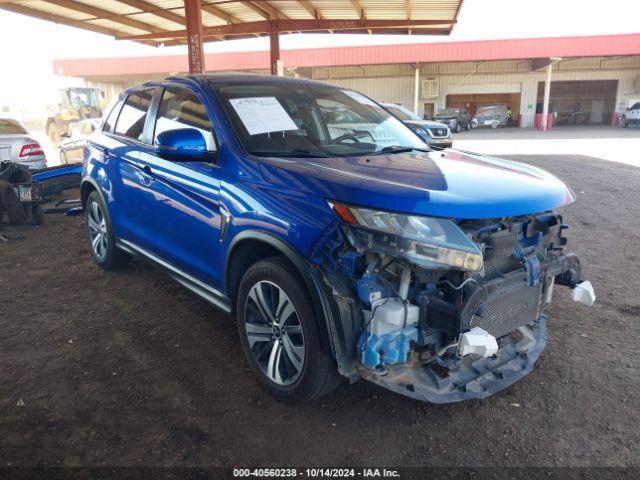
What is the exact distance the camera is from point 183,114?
351cm

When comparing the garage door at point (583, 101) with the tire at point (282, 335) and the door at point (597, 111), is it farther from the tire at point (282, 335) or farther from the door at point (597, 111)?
the tire at point (282, 335)

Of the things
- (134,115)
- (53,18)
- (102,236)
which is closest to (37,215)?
(102,236)

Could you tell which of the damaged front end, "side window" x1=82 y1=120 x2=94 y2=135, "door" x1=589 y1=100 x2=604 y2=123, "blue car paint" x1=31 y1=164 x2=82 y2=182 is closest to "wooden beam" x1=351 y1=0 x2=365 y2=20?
"blue car paint" x1=31 y1=164 x2=82 y2=182

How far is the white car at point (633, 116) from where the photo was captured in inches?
1171

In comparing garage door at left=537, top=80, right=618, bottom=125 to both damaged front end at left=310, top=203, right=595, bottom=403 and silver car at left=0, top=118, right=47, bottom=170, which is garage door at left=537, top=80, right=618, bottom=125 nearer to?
silver car at left=0, top=118, right=47, bottom=170

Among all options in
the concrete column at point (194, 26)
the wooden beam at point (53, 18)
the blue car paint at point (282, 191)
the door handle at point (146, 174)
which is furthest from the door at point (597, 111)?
the door handle at point (146, 174)

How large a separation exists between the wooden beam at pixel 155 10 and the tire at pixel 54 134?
38.0 ft

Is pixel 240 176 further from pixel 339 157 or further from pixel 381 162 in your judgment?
pixel 381 162

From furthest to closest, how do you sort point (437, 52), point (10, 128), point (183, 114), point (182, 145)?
1. point (437, 52)
2. point (10, 128)
3. point (183, 114)
4. point (182, 145)

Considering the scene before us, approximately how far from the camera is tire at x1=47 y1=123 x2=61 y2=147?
859 inches

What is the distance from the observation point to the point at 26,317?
4020mm

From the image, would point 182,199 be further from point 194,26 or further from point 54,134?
point 54,134

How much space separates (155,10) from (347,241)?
11.6 m

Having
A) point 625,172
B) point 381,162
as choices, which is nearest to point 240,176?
point 381,162
